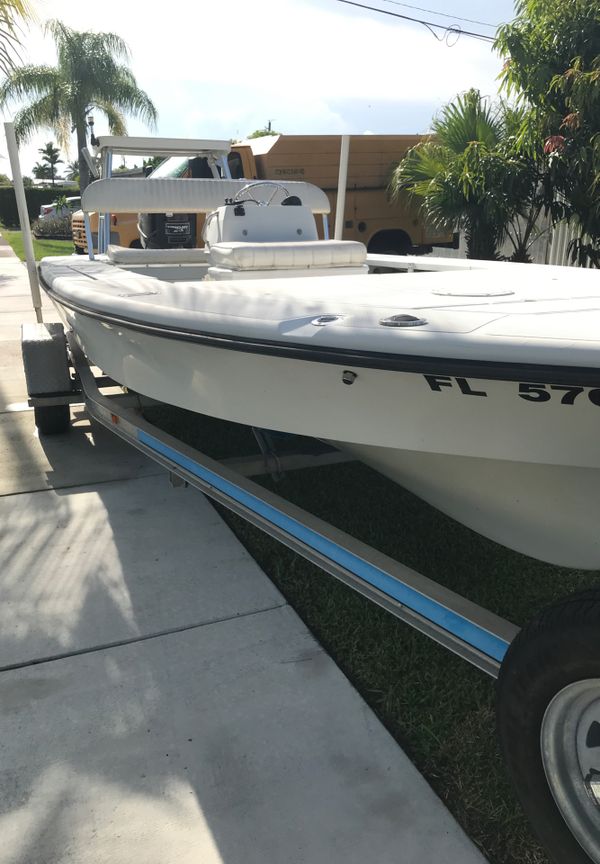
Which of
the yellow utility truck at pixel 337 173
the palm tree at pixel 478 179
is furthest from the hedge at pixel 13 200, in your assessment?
the palm tree at pixel 478 179

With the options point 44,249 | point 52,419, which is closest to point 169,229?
point 52,419

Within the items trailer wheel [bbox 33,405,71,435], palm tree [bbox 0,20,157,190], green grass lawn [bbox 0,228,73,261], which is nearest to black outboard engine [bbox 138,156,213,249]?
trailer wheel [bbox 33,405,71,435]

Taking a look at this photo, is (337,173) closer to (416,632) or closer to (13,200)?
(416,632)

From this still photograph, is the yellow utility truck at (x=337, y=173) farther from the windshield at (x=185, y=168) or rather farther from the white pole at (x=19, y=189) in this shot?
the white pole at (x=19, y=189)

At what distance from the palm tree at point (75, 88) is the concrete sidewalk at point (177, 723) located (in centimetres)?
2054

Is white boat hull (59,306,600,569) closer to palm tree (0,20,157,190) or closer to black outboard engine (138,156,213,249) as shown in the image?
black outboard engine (138,156,213,249)

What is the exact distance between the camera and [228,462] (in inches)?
128

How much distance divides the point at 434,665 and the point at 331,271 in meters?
2.05

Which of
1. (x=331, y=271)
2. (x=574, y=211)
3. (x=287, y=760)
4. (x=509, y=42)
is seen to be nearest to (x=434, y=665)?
(x=287, y=760)

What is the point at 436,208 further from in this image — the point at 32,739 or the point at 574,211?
the point at 32,739

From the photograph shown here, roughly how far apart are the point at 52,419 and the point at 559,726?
3706 millimetres

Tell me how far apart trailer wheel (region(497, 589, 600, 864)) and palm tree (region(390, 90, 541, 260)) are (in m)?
5.75

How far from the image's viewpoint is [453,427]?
5.97ft

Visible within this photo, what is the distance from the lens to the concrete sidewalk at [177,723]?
5.85 feet
